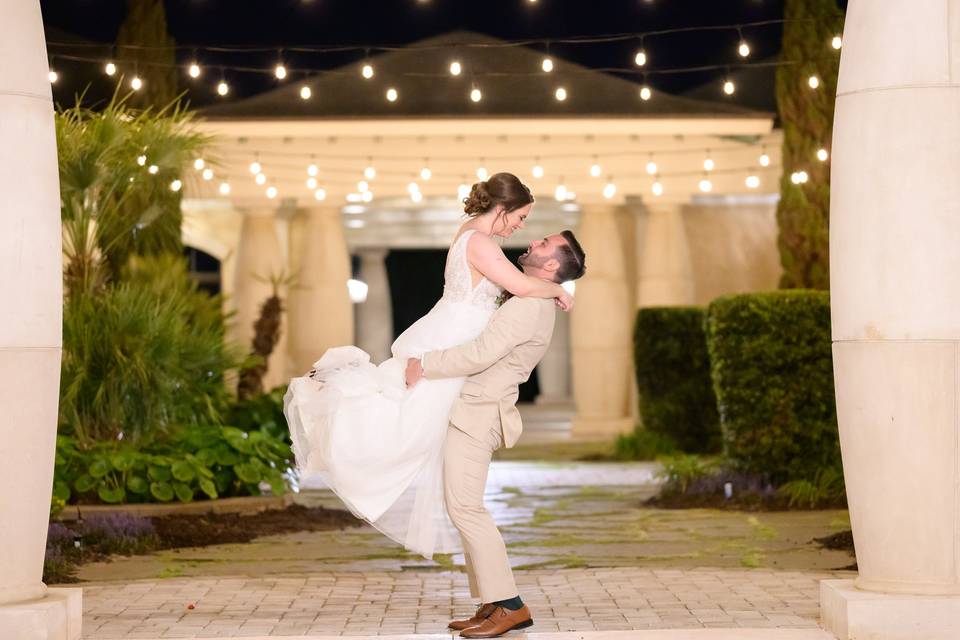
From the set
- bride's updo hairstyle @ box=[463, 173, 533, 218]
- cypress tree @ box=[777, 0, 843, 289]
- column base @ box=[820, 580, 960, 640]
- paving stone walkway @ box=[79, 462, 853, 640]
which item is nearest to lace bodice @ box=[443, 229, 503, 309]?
bride's updo hairstyle @ box=[463, 173, 533, 218]

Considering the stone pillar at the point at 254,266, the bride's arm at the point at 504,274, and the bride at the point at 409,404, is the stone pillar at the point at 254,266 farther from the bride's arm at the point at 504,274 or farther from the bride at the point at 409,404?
the bride's arm at the point at 504,274

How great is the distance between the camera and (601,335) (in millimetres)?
20750

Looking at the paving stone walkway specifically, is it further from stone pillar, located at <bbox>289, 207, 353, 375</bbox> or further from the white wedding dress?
stone pillar, located at <bbox>289, 207, 353, 375</bbox>

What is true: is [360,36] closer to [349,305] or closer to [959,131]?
[349,305]

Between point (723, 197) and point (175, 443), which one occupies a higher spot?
point (723, 197)

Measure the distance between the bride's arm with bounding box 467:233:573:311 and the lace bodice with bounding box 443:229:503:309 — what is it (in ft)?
0.17

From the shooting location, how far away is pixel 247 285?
67.3ft

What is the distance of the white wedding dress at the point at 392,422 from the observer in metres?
6.32

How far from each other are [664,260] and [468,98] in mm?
4042

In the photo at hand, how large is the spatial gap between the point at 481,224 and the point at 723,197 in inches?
629

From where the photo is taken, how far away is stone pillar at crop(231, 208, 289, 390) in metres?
20.4

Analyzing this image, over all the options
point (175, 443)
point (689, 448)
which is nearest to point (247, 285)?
point (689, 448)

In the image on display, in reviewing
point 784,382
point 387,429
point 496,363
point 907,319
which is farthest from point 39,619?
point 784,382

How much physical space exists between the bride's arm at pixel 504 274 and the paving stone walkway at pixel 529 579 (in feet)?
4.93
